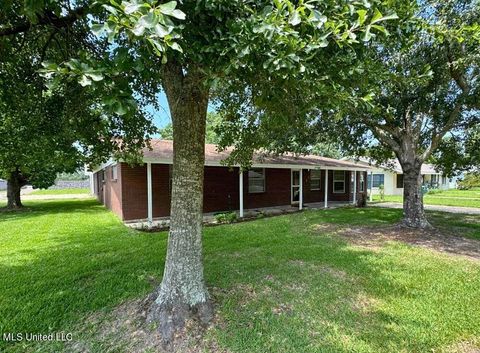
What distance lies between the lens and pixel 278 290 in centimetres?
408

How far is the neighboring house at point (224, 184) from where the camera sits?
10344 mm

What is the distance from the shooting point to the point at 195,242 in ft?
10.6

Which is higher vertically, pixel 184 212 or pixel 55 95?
pixel 55 95

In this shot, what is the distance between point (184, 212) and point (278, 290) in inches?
76.2

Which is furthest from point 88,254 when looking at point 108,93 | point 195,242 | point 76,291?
point 108,93

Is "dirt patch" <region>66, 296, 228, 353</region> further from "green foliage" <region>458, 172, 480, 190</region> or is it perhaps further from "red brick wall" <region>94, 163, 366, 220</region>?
"green foliage" <region>458, 172, 480, 190</region>

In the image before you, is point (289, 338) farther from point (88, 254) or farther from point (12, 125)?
point (12, 125)

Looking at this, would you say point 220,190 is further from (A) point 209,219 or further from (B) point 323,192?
(B) point 323,192

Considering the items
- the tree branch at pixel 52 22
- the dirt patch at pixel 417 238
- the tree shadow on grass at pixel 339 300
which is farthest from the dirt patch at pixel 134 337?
the dirt patch at pixel 417 238

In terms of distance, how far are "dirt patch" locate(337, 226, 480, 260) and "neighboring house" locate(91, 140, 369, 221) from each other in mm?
4396

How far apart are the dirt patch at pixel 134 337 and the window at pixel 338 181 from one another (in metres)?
16.4

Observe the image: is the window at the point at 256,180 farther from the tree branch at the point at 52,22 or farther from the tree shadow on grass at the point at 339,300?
the tree branch at the point at 52,22

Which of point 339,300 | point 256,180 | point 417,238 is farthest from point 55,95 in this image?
point 256,180

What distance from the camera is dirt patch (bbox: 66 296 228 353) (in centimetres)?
283
